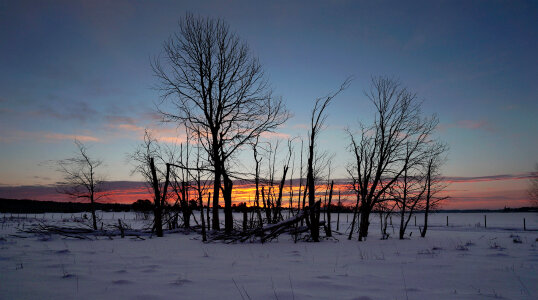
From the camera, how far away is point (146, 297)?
3803 millimetres

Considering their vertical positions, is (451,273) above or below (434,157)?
below

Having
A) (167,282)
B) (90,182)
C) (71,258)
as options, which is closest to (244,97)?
(71,258)

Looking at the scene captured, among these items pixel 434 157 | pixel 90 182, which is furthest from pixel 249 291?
pixel 90 182

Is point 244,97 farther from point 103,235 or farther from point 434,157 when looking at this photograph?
point 434,157

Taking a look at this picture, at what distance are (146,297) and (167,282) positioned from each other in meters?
0.86

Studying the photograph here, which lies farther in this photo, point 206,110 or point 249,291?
point 206,110

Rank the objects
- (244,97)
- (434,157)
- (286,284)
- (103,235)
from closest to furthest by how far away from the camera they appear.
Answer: (286,284), (103,235), (244,97), (434,157)

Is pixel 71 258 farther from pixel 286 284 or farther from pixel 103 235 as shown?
pixel 103 235

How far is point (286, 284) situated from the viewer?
459 cm

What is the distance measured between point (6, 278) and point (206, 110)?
446 inches

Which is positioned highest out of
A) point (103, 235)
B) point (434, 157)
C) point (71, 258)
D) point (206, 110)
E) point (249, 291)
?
point (206, 110)

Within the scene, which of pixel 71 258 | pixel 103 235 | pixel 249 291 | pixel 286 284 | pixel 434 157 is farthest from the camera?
pixel 434 157

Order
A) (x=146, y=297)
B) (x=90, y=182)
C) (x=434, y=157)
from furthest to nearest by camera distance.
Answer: (x=90, y=182)
(x=434, y=157)
(x=146, y=297)

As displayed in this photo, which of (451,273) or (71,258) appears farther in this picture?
(71,258)
